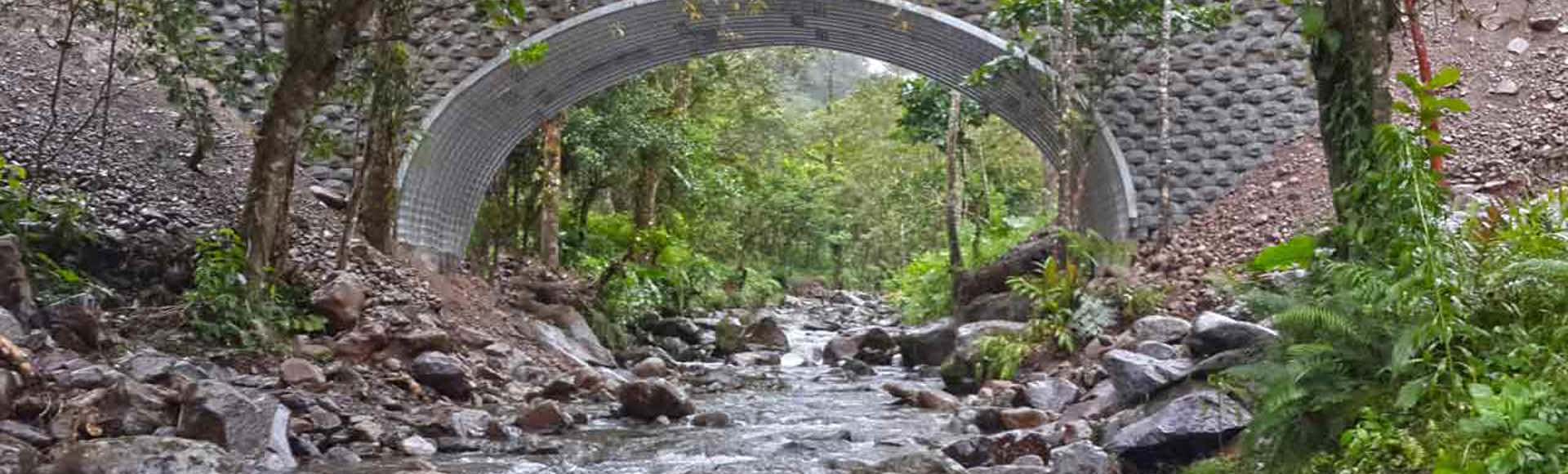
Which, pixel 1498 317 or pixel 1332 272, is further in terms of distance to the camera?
pixel 1332 272

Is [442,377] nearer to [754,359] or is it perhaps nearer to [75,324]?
[75,324]

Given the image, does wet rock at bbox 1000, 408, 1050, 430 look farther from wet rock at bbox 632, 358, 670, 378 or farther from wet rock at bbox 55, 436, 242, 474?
wet rock at bbox 632, 358, 670, 378

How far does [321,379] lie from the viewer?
8.08 metres

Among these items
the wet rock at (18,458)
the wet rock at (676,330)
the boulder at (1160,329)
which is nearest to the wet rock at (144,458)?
the wet rock at (18,458)

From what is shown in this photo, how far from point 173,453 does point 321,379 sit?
2861mm

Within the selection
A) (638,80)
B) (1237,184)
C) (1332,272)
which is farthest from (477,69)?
(1332,272)

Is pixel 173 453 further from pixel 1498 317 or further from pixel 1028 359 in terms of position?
pixel 1028 359

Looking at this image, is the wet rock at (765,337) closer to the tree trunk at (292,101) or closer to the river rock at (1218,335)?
the tree trunk at (292,101)

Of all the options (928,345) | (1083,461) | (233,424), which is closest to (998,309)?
(928,345)

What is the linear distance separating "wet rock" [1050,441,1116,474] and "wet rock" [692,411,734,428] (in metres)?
3.11

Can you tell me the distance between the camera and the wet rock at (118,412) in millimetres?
5793

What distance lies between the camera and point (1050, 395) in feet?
29.4

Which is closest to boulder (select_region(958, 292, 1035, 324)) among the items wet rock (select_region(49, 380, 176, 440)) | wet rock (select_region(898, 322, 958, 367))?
wet rock (select_region(898, 322, 958, 367))

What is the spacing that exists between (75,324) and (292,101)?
1899 mm
